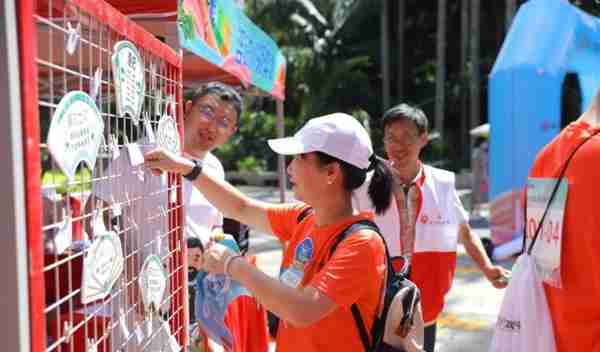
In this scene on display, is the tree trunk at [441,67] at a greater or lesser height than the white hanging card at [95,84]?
greater

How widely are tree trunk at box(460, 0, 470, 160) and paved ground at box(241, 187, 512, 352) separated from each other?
551 inches

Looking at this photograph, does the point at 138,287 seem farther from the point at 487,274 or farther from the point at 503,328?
the point at 487,274

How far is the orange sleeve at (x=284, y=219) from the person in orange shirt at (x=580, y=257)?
2.71ft

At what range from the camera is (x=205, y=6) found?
2.76 m

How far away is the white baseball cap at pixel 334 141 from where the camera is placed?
176cm

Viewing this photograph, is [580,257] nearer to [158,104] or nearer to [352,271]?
[352,271]

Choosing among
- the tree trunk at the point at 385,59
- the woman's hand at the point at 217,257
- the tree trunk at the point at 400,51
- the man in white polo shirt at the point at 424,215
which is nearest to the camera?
the woman's hand at the point at 217,257

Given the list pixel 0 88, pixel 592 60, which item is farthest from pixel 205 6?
pixel 592 60

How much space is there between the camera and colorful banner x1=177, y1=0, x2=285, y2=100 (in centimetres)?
247

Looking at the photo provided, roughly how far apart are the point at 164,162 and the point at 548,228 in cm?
113

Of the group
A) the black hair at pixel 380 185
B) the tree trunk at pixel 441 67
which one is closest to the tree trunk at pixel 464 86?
the tree trunk at pixel 441 67

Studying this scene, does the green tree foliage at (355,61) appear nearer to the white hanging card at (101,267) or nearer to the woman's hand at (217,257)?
the woman's hand at (217,257)

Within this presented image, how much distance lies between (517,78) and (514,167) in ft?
3.23

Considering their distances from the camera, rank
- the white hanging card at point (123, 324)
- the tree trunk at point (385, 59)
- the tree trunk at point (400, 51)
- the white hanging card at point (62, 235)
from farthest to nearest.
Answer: the tree trunk at point (400, 51)
the tree trunk at point (385, 59)
the white hanging card at point (123, 324)
the white hanging card at point (62, 235)
